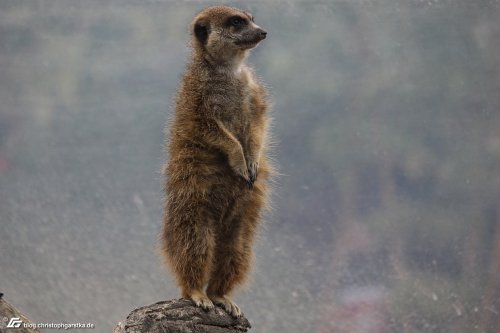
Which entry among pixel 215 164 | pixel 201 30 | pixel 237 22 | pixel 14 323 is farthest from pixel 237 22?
pixel 14 323

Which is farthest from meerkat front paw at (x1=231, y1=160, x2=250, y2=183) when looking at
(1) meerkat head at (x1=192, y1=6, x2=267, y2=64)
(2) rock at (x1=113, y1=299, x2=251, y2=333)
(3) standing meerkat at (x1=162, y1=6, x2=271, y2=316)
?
(2) rock at (x1=113, y1=299, x2=251, y2=333)

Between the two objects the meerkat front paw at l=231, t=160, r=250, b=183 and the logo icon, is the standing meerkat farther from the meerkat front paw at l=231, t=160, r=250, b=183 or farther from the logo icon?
the logo icon

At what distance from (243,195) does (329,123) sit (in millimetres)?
1616

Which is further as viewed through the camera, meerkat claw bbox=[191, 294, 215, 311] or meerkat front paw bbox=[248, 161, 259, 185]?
meerkat front paw bbox=[248, 161, 259, 185]

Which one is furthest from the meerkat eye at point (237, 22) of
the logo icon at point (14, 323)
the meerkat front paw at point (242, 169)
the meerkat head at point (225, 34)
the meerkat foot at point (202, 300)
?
the logo icon at point (14, 323)

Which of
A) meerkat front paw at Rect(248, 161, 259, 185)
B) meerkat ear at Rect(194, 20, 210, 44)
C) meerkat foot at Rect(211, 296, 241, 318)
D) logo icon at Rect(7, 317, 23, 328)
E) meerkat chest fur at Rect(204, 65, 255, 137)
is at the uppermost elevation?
meerkat ear at Rect(194, 20, 210, 44)

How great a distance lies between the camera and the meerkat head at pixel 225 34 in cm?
A: 297

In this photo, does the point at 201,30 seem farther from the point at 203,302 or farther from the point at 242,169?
the point at 203,302

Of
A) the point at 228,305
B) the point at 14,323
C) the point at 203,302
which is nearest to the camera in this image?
the point at 14,323

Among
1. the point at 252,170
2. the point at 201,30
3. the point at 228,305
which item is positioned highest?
the point at 201,30

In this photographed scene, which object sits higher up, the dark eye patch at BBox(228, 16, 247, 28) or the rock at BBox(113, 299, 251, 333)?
the dark eye patch at BBox(228, 16, 247, 28)

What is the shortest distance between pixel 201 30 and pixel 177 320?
1.17 m

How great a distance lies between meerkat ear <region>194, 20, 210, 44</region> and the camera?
3.03m

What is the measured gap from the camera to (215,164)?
3.00m
